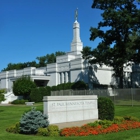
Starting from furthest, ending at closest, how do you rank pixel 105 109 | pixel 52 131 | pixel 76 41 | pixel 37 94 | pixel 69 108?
pixel 76 41, pixel 37 94, pixel 105 109, pixel 69 108, pixel 52 131

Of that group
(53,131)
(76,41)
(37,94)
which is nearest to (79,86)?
(37,94)

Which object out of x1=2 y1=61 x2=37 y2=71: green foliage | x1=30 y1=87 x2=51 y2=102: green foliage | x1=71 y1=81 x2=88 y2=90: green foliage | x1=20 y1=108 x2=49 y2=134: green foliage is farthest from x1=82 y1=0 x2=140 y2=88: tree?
x1=2 y1=61 x2=37 y2=71: green foliage

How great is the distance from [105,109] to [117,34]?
2264 cm

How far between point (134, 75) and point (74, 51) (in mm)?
13592

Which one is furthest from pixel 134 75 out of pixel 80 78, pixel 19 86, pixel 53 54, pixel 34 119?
pixel 53 54

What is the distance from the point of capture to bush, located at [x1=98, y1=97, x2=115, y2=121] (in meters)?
15.2

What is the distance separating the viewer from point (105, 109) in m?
15.4

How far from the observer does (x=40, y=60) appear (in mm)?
95812

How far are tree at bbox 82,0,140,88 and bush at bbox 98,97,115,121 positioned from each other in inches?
714

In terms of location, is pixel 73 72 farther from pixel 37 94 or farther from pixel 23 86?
pixel 23 86

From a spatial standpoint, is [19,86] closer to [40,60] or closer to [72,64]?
[72,64]

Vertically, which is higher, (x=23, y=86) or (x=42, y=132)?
(x=23, y=86)

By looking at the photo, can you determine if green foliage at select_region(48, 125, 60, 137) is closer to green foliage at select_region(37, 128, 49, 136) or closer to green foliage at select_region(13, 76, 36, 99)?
green foliage at select_region(37, 128, 49, 136)

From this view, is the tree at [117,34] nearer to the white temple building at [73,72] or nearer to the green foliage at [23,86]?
the white temple building at [73,72]
